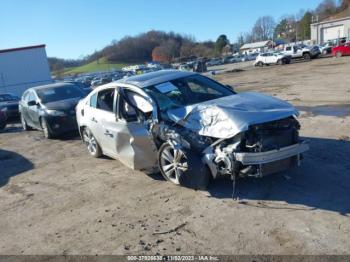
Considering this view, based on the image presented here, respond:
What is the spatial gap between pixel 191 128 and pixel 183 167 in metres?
0.59

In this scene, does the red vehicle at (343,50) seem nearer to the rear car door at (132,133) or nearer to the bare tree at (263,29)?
the rear car door at (132,133)

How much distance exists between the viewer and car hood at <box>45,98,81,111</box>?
10.6m

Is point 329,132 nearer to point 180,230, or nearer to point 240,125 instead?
point 240,125

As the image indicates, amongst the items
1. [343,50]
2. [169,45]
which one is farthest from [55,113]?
[169,45]

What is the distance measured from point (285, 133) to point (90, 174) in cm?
376

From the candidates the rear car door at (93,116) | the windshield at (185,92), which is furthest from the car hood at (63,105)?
the windshield at (185,92)

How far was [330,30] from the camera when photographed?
6681 centimetres

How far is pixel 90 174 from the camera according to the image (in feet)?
22.6

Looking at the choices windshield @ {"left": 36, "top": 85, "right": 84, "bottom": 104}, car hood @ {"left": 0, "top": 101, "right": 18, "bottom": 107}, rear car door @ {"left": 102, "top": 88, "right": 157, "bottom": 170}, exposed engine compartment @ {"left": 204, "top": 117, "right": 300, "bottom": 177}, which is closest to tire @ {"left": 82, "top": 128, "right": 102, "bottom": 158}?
rear car door @ {"left": 102, "top": 88, "right": 157, "bottom": 170}

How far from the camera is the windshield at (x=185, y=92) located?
5777mm

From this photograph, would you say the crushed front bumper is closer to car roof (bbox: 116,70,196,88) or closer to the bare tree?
car roof (bbox: 116,70,196,88)

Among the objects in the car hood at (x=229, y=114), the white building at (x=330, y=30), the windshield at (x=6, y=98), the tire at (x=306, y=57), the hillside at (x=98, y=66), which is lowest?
the hillside at (x=98, y=66)

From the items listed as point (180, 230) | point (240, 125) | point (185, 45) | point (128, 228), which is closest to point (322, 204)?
point (240, 125)

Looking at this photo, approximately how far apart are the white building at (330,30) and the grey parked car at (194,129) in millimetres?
64301
